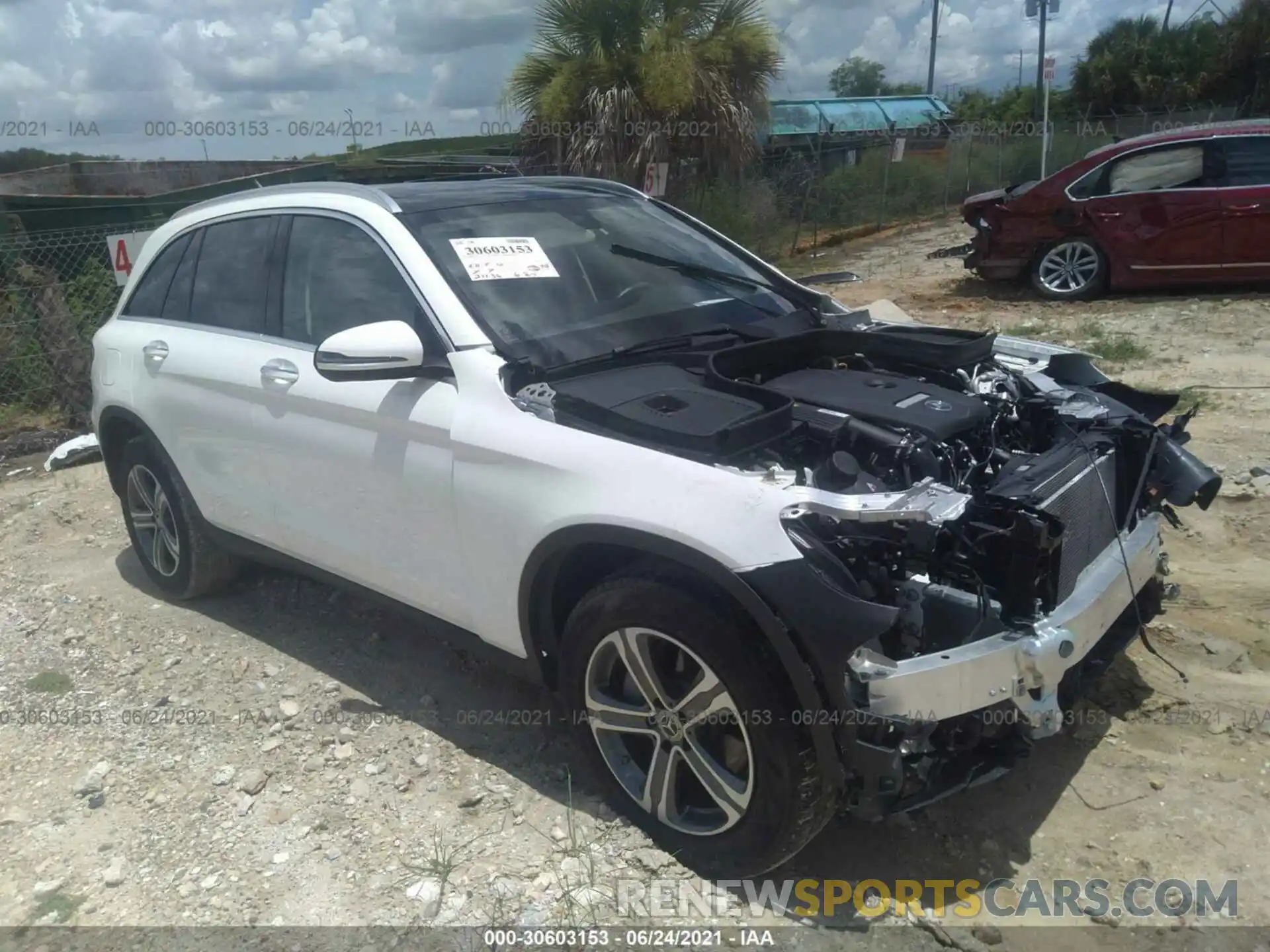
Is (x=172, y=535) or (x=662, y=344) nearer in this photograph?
(x=662, y=344)

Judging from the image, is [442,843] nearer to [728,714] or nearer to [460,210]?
[728,714]

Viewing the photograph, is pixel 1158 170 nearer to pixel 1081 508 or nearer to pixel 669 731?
pixel 1081 508

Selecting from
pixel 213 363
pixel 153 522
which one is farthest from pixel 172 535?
pixel 213 363

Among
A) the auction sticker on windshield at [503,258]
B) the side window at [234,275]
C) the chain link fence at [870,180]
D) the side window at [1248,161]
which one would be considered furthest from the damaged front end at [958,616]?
the chain link fence at [870,180]

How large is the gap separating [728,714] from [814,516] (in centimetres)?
57

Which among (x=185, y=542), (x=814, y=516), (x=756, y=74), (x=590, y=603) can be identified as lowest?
(x=185, y=542)

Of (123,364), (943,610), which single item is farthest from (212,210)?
(943,610)

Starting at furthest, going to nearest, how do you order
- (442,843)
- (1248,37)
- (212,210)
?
(1248,37) → (212,210) → (442,843)

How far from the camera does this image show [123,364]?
15.5 ft

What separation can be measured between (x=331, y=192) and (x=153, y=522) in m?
2.08

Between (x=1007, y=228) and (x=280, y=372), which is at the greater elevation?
(x=1007, y=228)

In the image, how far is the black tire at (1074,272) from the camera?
35.4ft

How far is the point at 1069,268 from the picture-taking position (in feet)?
36.0

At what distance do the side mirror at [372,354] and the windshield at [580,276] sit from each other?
26 cm
